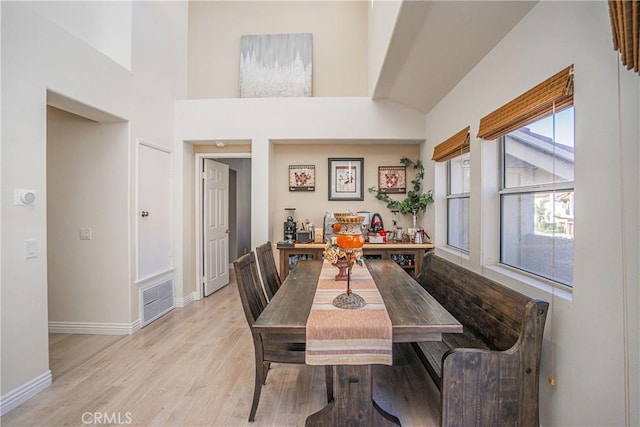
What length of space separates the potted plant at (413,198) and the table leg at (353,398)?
9.06 ft

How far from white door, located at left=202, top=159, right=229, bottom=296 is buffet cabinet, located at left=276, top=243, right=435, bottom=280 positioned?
1320 millimetres

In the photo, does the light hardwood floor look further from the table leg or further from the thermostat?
the thermostat

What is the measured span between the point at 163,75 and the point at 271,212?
2.22 meters

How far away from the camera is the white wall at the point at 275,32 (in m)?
4.41

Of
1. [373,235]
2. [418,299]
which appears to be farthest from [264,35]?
[418,299]

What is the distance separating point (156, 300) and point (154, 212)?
107 cm

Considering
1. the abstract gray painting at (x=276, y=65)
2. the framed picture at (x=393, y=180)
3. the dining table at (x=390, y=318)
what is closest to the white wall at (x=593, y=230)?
the dining table at (x=390, y=318)

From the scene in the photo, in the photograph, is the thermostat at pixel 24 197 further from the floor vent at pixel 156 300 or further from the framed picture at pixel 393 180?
the framed picture at pixel 393 180

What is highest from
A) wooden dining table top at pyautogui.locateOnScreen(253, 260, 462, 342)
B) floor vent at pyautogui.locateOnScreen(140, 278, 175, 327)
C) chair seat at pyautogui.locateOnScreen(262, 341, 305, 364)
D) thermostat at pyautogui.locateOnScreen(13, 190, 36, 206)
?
thermostat at pyautogui.locateOnScreen(13, 190, 36, 206)

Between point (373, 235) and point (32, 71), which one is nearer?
point (32, 71)

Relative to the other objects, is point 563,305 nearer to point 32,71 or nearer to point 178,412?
point 178,412

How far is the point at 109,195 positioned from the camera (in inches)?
121

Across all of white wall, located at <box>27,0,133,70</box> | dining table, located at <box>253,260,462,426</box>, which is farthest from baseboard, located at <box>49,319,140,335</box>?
white wall, located at <box>27,0,133,70</box>

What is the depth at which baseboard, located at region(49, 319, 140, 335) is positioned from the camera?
3.13 metres
